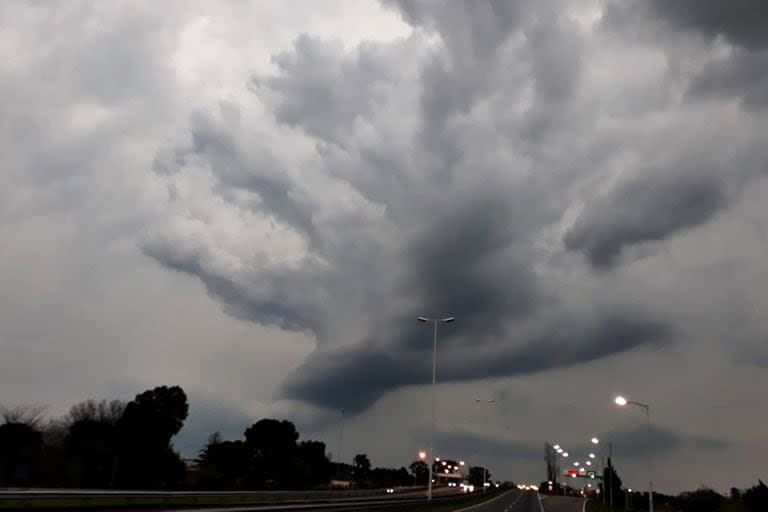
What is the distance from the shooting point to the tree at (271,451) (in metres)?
121

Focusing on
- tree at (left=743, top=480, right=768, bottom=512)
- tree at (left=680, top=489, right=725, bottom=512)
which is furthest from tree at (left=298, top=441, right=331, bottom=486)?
tree at (left=743, top=480, right=768, bottom=512)

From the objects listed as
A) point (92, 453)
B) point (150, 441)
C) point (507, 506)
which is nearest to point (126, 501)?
point (92, 453)

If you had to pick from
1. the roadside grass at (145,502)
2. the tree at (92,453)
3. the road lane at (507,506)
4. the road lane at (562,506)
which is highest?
the tree at (92,453)

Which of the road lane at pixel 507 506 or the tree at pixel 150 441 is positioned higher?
the tree at pixel 150 441

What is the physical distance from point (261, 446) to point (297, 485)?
46.7 feet

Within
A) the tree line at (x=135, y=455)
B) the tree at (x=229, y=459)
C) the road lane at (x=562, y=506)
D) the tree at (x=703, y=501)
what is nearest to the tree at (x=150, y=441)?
the tree line at (x=135, y=455)

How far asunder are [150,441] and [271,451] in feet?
136

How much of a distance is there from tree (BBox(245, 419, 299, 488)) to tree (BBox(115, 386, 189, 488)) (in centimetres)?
2390

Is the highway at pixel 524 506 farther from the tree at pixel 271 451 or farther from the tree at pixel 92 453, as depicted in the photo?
the tree at pixel 92 453

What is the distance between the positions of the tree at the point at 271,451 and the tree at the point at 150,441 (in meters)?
23.9

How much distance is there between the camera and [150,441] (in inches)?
3634

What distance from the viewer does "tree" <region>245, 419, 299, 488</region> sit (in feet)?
397

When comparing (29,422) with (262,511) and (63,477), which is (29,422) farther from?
(262,511)

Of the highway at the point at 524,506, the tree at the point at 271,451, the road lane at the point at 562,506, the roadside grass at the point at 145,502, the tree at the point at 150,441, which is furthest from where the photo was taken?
the tree at the point at 271,451
